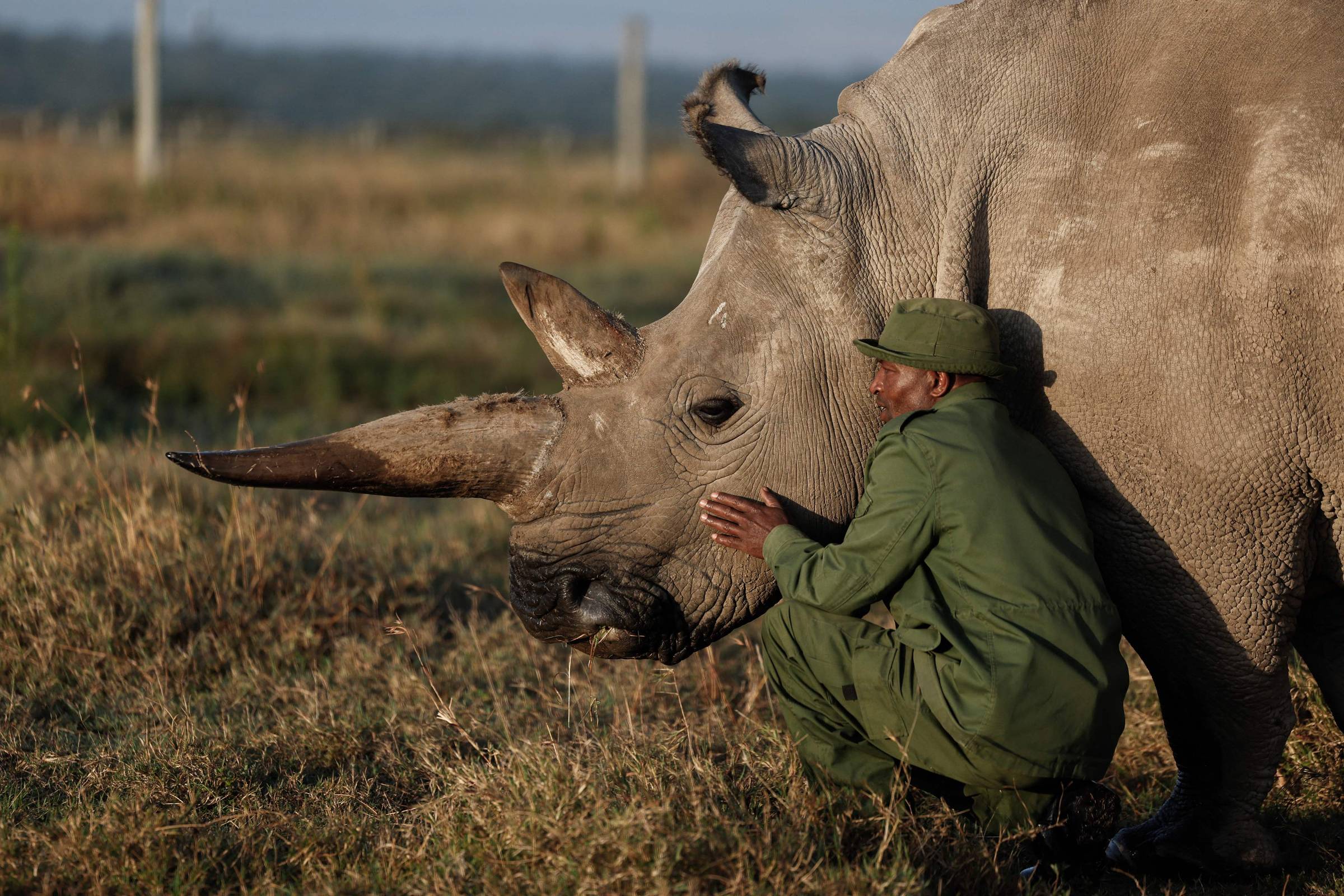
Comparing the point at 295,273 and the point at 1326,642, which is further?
the point at 295,273

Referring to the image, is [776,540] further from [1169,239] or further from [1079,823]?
[1169,239]

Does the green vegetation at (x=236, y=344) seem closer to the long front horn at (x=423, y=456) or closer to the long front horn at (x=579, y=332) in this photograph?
the long front horn at (x=423, y=456)

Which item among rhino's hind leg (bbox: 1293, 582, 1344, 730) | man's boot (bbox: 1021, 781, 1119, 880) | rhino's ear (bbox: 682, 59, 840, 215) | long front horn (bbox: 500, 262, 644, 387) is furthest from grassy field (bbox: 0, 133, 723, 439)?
rhino's hind leg (bbox: 1293, 582, 1344, 730)

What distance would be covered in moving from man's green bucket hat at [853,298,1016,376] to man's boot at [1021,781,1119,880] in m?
1.05

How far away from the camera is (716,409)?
3695 mm

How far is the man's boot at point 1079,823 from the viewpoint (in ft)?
10.9

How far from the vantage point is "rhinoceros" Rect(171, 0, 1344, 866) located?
10.8 feet

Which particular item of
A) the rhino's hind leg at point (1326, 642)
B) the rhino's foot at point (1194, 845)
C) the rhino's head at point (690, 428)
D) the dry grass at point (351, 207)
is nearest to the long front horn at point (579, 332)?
the rhino's head at point (690, 428)

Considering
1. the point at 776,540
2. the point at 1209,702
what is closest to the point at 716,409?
the point at 776,540

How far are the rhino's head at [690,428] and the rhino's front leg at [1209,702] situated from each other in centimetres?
86

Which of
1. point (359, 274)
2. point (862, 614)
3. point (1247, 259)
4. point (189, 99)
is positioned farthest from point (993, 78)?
point (189, 99)

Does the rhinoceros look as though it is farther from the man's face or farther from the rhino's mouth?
the man's face

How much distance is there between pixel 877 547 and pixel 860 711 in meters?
0.47

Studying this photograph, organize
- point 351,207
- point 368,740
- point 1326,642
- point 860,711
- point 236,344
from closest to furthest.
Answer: point 860,711 → point 1326,642 → point 368,740 → point 236,344 → point 351,207
